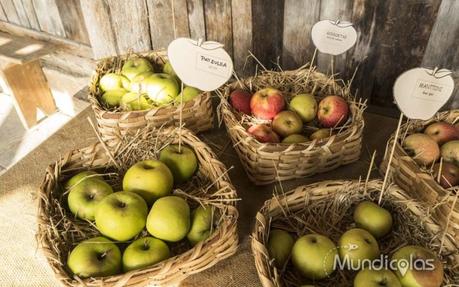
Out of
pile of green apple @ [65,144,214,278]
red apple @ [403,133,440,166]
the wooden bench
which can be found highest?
red apple @ [403,133,440,166]

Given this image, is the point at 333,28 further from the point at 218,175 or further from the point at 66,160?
the point at 66,160

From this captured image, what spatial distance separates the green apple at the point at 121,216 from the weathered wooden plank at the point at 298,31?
38.9 inches

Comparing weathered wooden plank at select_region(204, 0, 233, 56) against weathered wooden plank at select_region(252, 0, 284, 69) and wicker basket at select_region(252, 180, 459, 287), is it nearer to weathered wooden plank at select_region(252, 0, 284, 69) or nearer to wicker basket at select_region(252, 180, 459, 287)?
weathered wooden plank at select_region(252, 0, 284, 69)

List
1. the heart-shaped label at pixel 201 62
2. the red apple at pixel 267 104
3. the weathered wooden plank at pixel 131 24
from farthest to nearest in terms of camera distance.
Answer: the weathered wooden plank at pixel 131 24, the red apple at pixel 267 104, the heart-shaped label at pixel 201 62

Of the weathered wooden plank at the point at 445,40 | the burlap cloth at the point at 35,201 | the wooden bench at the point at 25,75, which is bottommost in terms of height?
the wooden bench at the point at 25,75

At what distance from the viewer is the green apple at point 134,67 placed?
136 cm

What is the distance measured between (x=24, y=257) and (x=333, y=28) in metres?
1.10

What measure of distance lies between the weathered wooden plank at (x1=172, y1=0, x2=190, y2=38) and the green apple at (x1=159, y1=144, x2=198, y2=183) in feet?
2.33

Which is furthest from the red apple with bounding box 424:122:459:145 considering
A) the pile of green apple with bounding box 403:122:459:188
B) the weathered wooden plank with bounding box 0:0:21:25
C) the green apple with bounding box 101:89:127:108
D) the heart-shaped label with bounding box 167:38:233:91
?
the weathered wooden plank with bounding box 0:0:21:25

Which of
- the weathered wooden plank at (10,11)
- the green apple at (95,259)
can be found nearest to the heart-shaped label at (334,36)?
the green apple at (95,259)

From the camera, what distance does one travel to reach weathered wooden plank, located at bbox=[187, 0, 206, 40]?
1.58m

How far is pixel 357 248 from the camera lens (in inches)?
32.3

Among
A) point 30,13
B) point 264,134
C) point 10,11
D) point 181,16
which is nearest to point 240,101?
point 264,134

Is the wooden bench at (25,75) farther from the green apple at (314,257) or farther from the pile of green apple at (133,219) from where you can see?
the green apple at (314,257)
